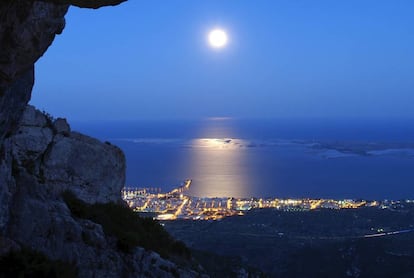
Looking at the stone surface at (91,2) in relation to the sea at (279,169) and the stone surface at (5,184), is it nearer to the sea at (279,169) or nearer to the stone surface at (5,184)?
the stone surface at (5,184)

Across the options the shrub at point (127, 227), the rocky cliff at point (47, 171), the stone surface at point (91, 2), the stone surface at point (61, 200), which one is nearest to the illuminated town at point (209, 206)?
the stone surface at point (61, 200)

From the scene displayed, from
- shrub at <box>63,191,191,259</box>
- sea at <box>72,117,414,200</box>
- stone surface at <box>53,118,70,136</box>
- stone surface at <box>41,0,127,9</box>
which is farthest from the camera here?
sea at <box>72,117,414,200</box>

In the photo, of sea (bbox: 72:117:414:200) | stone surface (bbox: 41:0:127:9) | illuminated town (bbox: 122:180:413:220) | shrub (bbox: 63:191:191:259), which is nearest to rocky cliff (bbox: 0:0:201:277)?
stone surface (bbox: 41:0:127:9)

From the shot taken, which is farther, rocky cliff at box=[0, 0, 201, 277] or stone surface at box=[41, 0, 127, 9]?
rocky cliff at box=[0, 0, 201, 277]

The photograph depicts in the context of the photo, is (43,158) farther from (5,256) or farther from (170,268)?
(5,256)

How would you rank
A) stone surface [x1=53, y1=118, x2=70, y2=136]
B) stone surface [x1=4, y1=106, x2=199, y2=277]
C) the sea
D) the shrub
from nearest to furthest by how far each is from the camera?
1. stone surface [x1=4, y1=106, x2=199, y2=277]
2. the shrub
3. stone surface [x1=53, y1=118, x2=70, y2=136]
4. the sea

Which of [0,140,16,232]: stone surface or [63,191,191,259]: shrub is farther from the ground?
[0,140,16,232]: stone surface

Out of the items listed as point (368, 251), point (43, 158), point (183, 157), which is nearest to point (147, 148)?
point (183, 157)

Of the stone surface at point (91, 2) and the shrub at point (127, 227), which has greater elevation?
the stone surface at point (91, 2)

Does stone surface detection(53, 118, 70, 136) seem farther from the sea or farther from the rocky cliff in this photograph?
the sea
